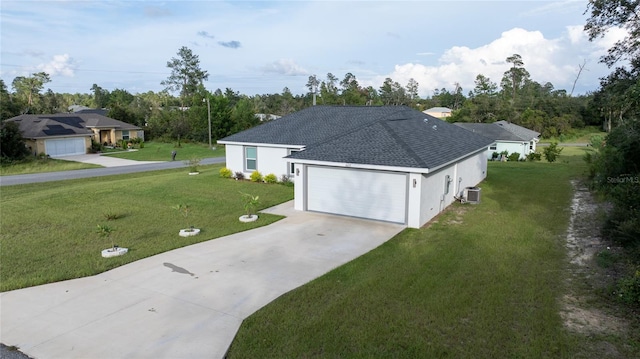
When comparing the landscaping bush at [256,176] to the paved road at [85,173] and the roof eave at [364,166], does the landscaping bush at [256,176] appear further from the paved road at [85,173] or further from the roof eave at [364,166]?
the paved road at [85,173]

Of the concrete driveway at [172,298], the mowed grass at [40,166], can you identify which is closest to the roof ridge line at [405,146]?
the concrete driveway at [172,298]

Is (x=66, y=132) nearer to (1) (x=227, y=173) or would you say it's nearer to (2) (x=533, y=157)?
(1) (x=227, y=173)

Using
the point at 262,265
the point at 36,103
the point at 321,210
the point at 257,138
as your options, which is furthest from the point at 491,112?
the point at 36,103

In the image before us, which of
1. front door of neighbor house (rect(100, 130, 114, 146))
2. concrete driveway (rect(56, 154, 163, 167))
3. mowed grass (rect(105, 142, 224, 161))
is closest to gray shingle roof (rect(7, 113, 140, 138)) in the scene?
front door of neighbor house (rect(100, 130, 114, 146))

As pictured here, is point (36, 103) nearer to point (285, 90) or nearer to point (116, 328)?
point (285, 90)

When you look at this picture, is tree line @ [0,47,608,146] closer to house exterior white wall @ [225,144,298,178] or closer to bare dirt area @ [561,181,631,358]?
house exterior white wall @ [225,144,298,178]
